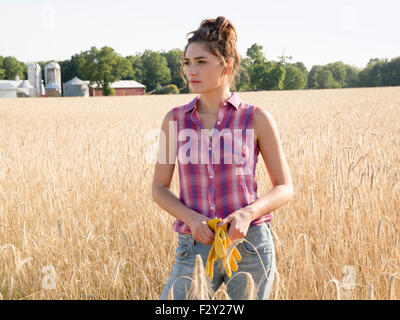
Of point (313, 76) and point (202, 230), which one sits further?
point (313, 76)

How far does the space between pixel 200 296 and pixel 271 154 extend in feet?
2.44

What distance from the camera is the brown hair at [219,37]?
5.29 feet

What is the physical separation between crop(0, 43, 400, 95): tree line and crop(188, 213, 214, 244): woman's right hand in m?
66.0

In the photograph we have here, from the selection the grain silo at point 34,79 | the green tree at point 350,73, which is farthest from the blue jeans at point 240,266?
the green tree at point 350,73

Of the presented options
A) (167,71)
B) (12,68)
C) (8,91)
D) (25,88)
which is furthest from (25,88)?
(167,71)

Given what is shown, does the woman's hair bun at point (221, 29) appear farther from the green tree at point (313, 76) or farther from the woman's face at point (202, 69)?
the green tree at point (313, 76)

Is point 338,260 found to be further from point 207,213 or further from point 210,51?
point 210,51

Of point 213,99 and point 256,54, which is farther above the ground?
point 256,54

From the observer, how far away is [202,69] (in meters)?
1.61

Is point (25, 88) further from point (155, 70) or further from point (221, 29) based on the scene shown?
point (221, 29)

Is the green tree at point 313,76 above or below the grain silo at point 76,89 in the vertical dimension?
above

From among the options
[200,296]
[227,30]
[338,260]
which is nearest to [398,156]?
[338,260]

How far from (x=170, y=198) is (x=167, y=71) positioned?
84.8 meters

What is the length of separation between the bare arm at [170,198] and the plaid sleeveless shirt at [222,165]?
0.23ft
